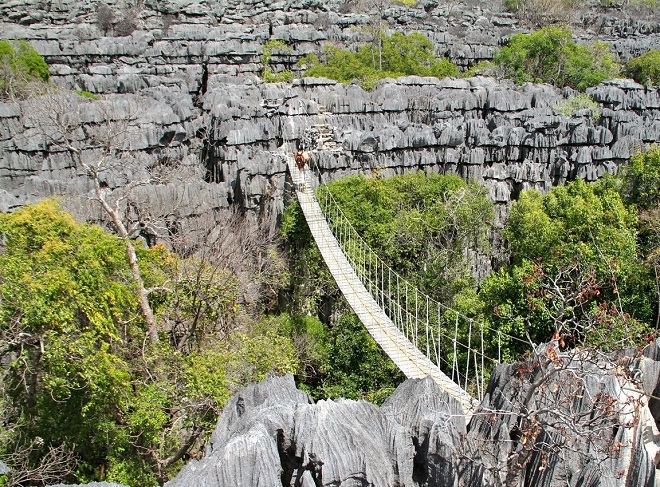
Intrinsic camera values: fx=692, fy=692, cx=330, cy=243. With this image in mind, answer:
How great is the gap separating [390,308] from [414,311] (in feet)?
6.55

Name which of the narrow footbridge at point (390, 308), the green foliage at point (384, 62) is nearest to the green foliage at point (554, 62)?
the green foliage at point (384, 62)

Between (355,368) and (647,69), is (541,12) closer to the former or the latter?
(647,69)

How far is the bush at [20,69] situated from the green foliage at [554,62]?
20642 millimetres

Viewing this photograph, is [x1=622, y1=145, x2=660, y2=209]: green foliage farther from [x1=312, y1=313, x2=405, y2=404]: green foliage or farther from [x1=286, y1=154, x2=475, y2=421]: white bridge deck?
[x1=286, y1=154, x2=475, y2=421]: white bridge deck

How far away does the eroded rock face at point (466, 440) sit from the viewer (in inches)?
266

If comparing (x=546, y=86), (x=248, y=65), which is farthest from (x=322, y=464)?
(x=248, y=65)

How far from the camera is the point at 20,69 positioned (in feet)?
93.0

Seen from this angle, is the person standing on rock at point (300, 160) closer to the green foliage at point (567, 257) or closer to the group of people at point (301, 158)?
the group of people at point (301, 158)

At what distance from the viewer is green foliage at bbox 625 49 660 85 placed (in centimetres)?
3212

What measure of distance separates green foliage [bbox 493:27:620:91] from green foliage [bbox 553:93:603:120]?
4995mm

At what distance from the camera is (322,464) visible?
6.93m

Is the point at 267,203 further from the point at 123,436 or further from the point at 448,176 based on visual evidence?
the point at 123,436

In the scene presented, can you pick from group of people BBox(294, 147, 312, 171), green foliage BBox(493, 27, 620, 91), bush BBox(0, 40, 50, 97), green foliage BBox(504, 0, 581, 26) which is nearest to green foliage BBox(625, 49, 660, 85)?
green foliage BBox(493, 27, 620, 91)

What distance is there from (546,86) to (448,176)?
396 inches
